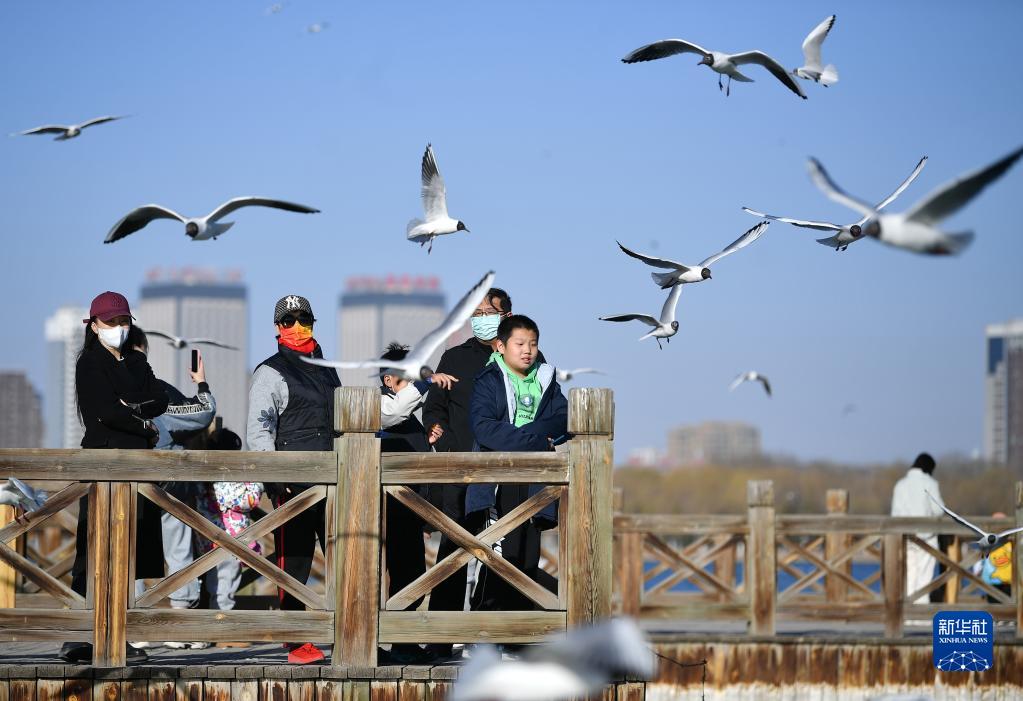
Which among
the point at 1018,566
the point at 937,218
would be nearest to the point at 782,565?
the point at 1018,566

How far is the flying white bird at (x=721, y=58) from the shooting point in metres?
10.3

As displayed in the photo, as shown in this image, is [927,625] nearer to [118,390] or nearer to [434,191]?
[434,191]

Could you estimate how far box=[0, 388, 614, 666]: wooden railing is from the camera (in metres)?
8.03

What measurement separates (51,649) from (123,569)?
1.85 meters

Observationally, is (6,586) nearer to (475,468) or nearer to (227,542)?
(227,542)

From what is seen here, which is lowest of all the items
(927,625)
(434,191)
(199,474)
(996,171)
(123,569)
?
(927,625)

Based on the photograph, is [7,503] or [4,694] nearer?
[4,694]

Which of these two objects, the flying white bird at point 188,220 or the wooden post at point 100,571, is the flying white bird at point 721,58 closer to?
the flying white bird at point 188,220

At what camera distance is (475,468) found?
26.4 feet

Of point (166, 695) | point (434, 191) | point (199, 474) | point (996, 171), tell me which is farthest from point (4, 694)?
point (996, 171)

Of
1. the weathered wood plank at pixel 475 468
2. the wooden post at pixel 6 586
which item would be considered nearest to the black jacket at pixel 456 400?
the weathered wood plank at pixel 475 468

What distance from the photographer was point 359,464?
8047 millimetres

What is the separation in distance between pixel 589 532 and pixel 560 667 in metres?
1.45

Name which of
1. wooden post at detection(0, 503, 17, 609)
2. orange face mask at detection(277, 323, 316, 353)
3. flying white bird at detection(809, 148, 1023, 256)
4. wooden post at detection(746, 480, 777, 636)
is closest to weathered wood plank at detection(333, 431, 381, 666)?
orange face mask at detection(277, 323, 316, 353)
